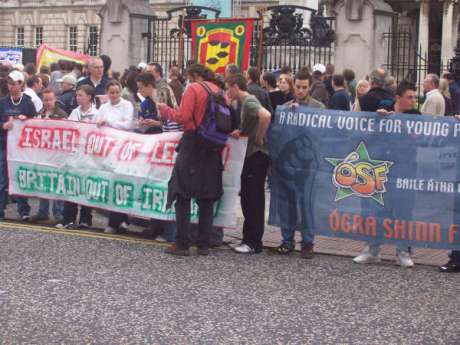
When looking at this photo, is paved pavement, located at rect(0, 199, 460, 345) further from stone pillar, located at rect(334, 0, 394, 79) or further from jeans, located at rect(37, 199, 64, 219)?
stone pillar, located at rect(334, 0, 394, 79)

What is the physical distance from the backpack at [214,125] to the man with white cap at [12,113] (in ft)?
10.7

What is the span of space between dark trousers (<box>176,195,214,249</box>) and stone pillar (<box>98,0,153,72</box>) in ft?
40.9

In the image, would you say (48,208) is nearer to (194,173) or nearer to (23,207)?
(23,207)

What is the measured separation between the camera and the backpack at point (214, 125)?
962 centimetres

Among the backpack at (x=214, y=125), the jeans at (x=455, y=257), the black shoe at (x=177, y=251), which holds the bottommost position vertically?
the black shoe at (x=177, y=251)

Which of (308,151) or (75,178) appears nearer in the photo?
(308,151)

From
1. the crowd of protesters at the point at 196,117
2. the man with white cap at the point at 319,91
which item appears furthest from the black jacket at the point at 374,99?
the man with white cap at the point at 319,91

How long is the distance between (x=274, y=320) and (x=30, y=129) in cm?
581

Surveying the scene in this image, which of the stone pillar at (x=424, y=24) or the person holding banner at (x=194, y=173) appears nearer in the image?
the person holding banner at (x=194, y=173)

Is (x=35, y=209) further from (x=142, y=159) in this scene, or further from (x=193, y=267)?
(x=193, y=267)

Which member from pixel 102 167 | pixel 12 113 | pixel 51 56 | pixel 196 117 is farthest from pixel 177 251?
pixel 51 56

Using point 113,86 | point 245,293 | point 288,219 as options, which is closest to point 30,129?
point 113,86

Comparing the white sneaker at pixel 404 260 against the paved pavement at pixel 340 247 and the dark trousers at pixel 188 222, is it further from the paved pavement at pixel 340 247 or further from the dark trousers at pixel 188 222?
the dark trousers at pixel 188 222

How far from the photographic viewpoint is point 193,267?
29.9 feet
